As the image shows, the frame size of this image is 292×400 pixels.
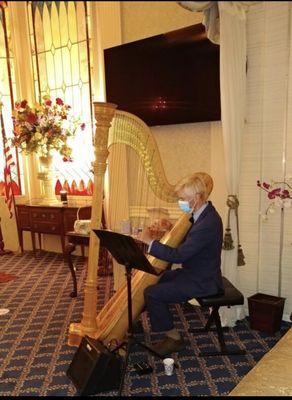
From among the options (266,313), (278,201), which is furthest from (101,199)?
(266,313)

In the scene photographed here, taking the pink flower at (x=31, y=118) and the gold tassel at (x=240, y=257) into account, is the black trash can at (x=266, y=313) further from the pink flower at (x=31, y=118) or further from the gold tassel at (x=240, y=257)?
the pink flower at (x=31, y=118)

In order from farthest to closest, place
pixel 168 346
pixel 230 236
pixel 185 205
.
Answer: pixel 230 236, pixel 168 346, pixel 185 205

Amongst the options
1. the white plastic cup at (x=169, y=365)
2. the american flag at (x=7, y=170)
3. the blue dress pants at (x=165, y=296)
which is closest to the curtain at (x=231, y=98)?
the blue dress pants at (x=165, y=296)

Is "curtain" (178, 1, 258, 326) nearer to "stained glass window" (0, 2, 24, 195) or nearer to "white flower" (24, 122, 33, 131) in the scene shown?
"white flower" (24, 122, 33, 131)

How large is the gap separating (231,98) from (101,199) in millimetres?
1309

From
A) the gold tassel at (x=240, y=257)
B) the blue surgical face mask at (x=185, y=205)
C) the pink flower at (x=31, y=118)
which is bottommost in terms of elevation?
the gold tassel at (x=240, y=257)

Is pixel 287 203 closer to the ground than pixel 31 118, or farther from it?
closer to the ground

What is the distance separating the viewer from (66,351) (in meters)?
2.70

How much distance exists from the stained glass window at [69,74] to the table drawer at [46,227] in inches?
26.0

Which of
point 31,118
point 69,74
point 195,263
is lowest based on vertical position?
point 195,263

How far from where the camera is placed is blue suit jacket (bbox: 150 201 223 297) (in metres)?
2.36

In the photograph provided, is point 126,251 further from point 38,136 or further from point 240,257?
point 38,136

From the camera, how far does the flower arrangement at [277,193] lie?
2791mm

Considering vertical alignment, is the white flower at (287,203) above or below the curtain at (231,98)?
below
